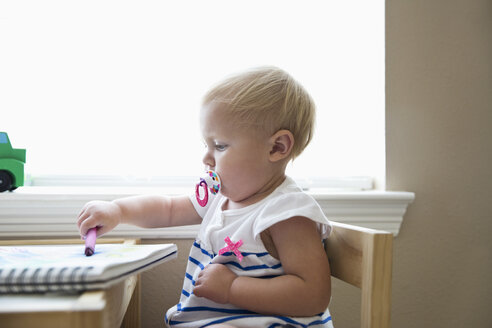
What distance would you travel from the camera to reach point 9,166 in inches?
39.6

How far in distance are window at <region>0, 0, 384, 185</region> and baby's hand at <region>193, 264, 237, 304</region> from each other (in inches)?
21.3

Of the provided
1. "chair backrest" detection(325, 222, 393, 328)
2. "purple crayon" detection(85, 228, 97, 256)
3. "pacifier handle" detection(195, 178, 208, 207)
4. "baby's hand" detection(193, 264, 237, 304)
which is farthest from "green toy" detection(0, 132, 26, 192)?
"chair backrest" detection(325, 222, 393, 328)

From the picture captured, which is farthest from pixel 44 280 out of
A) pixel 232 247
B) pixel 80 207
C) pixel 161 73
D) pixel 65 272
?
pixel 161 73

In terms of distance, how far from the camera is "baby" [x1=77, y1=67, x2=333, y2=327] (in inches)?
28.9

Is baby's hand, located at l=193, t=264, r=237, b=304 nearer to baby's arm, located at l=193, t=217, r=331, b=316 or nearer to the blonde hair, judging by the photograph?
baby's arm, located at l=193, t=217, r=331, b=316

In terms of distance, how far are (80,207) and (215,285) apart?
463 mm

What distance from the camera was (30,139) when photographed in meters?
1.23

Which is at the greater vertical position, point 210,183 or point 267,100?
point 267,100

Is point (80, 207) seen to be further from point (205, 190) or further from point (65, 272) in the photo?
point (65, 272)

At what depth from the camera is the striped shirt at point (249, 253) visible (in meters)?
0.75

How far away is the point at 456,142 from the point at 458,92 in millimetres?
143

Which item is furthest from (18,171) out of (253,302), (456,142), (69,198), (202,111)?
(456,142)

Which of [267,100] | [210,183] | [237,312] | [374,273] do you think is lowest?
[237,312]

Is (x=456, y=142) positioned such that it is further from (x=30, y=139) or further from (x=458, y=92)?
(x=30, y=139)
